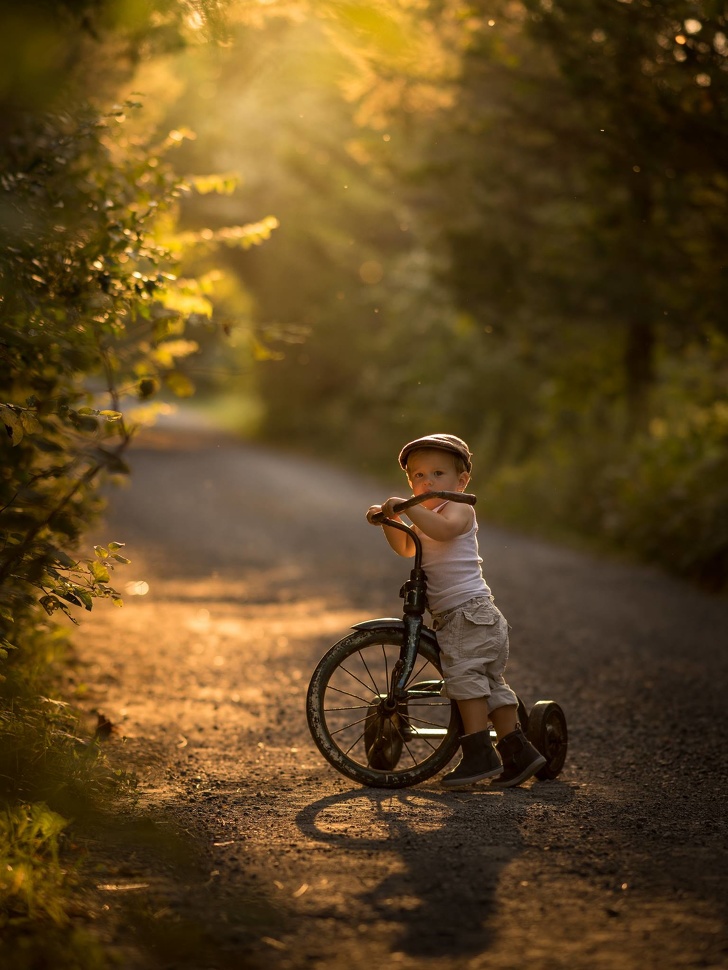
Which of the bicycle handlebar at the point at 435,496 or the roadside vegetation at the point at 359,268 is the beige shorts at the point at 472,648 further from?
the roadside vegetation at the point at 359,268

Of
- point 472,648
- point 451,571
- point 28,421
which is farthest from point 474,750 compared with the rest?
point 28,421

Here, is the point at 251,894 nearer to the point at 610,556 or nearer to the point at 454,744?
the point at 454,744

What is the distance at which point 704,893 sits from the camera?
Result: 13.6 ft

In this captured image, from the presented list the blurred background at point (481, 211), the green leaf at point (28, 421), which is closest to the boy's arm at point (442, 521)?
the green leaf at point (28, 421)

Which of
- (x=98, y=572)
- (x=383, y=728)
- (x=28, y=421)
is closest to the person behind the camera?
(x=28, y=421)

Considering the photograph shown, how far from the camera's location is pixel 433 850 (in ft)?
14.7

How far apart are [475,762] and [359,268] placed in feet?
95.8

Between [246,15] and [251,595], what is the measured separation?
5.86 m

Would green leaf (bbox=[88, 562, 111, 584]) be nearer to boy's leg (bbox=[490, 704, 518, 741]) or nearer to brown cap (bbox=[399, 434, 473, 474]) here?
brown cap (bbox=[399, 434, 473, 474])

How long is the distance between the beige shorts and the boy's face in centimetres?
50

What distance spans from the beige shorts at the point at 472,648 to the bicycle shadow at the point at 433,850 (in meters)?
0.45

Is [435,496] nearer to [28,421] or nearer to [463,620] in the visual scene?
[463,620]

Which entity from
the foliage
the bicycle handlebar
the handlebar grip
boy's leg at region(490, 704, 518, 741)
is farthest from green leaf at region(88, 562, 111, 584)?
the foliage

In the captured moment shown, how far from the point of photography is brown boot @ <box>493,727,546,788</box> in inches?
215
